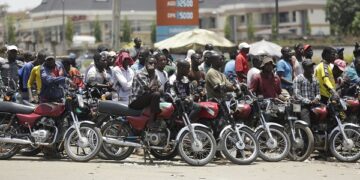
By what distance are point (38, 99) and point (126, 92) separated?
1.48 metres

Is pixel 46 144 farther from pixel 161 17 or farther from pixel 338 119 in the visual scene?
pixel 161 17

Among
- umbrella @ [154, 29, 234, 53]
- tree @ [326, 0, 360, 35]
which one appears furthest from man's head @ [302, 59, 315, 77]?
tree @ [326, 0, 360, 35]

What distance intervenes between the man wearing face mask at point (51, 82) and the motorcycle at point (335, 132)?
4091 mm

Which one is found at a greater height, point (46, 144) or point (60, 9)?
point (60, 9)

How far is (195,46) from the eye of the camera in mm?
19078

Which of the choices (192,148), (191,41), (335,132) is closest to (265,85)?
(335,132)

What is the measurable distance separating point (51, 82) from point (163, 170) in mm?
2301

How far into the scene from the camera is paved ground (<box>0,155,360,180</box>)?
9.19 metres

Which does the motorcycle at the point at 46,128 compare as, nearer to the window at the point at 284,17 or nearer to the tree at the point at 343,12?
the tree at the point at 343,12

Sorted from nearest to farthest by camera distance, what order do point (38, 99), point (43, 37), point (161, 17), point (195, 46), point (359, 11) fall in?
point (38, 99) < point (195, 46) < point (161, 17) < point (359, 11) < point (43, 37)

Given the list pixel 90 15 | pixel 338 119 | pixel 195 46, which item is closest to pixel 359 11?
pixel 90 15

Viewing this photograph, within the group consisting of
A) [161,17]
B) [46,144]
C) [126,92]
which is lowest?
[46,144]

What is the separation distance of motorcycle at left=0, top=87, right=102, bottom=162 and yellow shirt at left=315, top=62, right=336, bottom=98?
3934mm

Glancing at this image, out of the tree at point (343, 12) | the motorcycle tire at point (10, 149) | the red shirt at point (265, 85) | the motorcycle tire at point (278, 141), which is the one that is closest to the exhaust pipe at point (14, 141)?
the motorcycle tire at point (10, 149)
